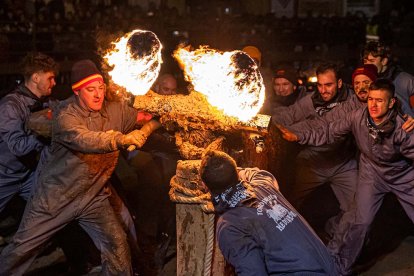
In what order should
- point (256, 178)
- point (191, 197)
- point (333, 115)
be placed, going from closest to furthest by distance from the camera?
point (256, 178) < point (191, 197) < point (333, 115)

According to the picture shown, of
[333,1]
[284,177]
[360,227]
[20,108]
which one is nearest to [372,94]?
[360,227]

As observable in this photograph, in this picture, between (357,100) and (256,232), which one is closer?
(256,232)

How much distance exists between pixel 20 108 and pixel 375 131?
3.34 meters

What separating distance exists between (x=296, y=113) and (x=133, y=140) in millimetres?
2841

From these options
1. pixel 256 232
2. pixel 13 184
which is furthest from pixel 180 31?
pixel 256 232

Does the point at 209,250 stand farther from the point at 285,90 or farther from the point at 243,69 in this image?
the point at 285,90

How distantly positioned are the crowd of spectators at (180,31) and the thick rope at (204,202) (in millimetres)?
7123

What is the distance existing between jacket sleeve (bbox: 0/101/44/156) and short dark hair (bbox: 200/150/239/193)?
7.75ft

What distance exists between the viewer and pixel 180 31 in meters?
11.6

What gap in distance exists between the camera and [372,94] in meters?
4.66

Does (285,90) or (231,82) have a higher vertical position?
(231,82)

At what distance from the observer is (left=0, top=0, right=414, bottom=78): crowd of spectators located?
11070mm

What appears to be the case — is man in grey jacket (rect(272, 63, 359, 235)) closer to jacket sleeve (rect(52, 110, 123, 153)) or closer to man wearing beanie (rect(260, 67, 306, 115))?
man wearing beanie (rect(260, 67, 306, 115))

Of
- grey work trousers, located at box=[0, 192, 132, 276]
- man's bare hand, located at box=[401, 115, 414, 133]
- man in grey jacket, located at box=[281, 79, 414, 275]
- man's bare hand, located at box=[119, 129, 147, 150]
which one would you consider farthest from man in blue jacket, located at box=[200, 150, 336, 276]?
man's bare hand, located at box=[401, 115, 414, 133]
